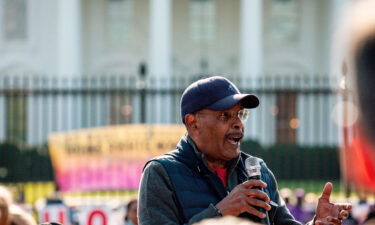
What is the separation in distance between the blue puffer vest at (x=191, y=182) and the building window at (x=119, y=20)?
34061 mm

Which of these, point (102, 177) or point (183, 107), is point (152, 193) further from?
point (102, 177)

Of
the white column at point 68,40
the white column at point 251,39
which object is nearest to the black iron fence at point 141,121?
the white column at point 68,40

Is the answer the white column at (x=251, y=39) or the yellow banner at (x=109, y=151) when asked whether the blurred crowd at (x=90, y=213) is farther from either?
the white column at (x=251, y=39)

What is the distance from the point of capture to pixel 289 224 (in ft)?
10.0

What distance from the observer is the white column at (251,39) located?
1364 inches

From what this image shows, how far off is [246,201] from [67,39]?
33.0 metres

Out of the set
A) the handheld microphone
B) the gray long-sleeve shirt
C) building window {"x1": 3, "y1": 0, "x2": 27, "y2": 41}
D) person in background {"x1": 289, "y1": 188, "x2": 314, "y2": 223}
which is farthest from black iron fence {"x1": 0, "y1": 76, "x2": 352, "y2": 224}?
the handheld microphone

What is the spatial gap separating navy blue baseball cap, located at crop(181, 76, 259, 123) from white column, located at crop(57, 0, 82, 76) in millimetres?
32141

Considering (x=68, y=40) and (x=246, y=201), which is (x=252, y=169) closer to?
(x=246, y=201)

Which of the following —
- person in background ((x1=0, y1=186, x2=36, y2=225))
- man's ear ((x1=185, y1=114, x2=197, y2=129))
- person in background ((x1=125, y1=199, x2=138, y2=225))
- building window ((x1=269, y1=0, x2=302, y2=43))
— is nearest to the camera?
man's ear ((x1=185, y1=114, x2=197, y2=129))

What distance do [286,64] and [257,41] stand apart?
8.31ft

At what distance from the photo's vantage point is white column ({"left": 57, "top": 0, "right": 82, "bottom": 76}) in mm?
34938

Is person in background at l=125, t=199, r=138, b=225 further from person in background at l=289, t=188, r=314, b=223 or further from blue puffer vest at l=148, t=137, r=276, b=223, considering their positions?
blue puffer vest at l=148, t=137, r=276, b=223

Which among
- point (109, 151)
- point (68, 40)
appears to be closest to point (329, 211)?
point (109, 151)
